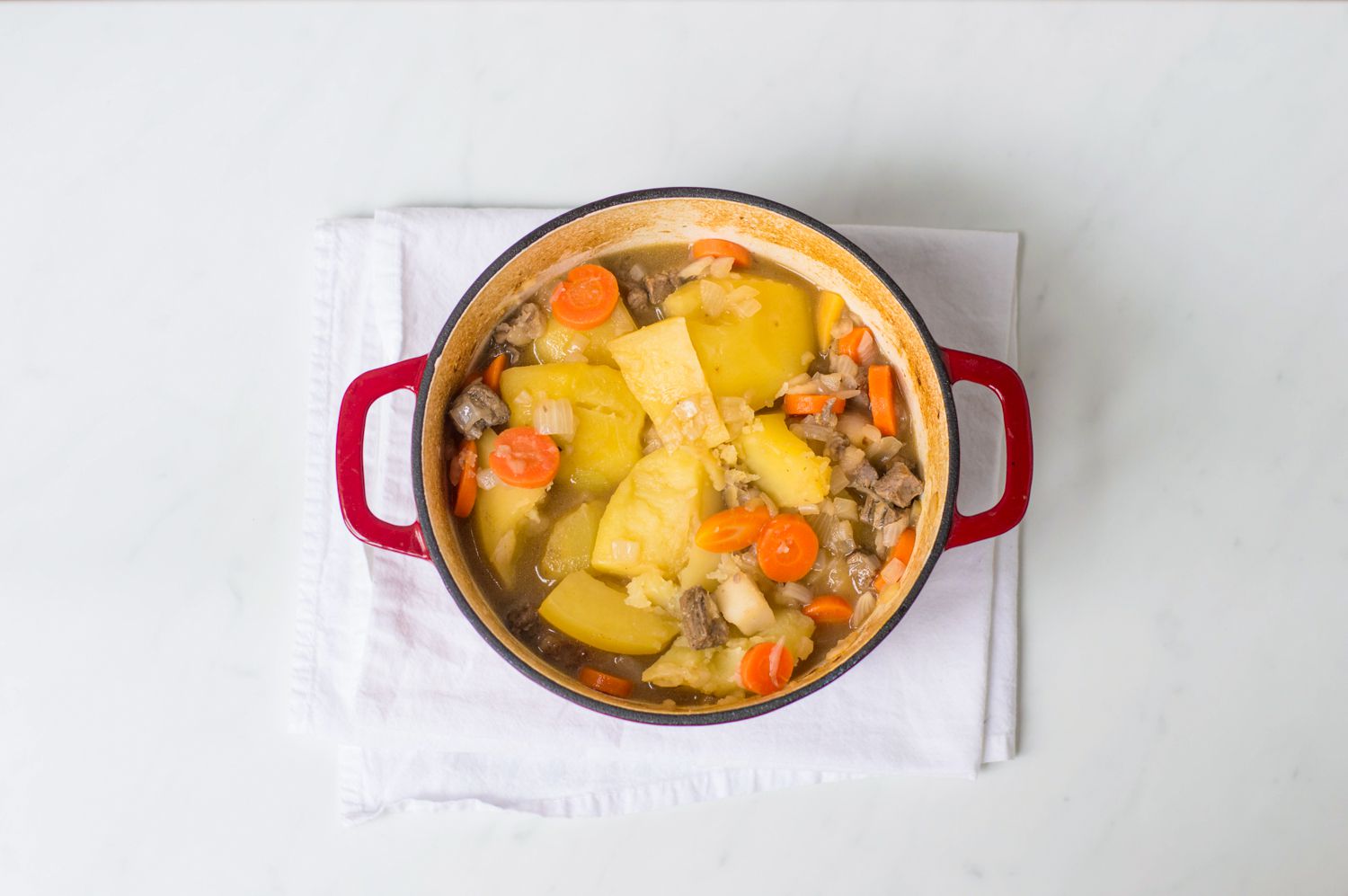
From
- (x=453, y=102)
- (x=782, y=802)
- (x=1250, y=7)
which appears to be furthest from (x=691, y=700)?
(x=1250, y=7)

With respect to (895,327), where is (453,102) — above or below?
above

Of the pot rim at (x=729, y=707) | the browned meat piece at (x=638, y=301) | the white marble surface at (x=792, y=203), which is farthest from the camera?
the white marble surface at (x=792, y=203)

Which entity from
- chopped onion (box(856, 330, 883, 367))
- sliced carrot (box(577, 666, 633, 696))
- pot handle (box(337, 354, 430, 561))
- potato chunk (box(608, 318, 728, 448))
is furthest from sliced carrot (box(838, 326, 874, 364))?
pot handle (box(337, 354, 430, 561))

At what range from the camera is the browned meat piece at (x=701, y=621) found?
195 centimetres

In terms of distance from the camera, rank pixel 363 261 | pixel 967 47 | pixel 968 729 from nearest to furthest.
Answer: pixel 968 729
pixel 363 261
pixel 967 47

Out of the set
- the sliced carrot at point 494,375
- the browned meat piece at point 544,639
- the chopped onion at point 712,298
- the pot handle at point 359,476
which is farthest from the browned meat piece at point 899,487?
the pot handle at point 359,476

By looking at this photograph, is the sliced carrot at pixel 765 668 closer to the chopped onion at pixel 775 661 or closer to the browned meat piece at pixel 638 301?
the chopped onion at pixel 775 661

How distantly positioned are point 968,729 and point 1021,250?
1210 millimetres

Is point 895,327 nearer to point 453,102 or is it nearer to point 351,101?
point 453,102

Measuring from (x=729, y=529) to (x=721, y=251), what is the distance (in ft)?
2.12

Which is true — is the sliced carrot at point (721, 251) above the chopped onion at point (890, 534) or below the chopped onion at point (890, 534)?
above

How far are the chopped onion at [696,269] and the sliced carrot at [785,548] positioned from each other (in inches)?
22.8

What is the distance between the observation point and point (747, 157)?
258 centimetres

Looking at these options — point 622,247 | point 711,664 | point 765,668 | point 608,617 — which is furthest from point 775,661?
point 622,247
